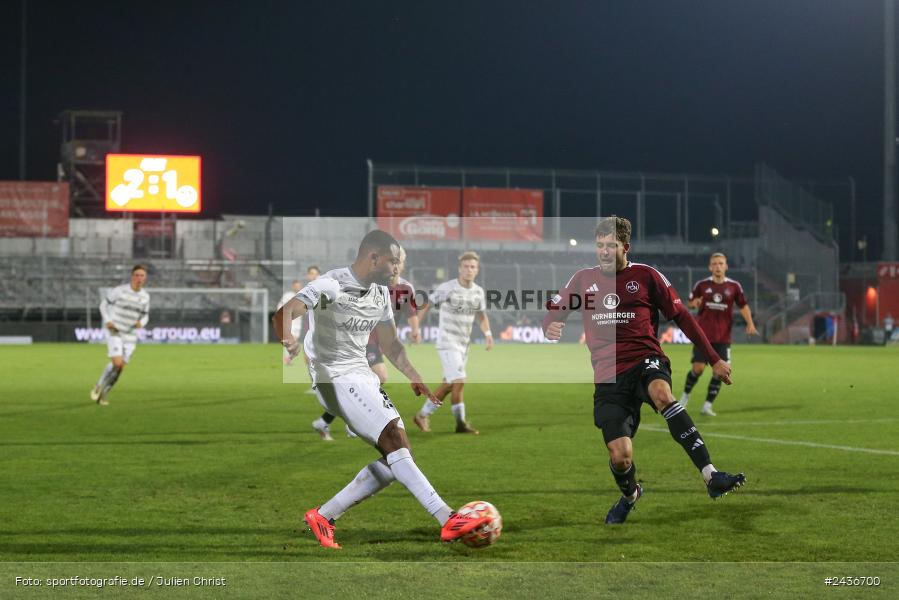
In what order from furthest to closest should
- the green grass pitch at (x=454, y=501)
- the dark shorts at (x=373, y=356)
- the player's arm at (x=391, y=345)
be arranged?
the dark shorts at (x=373, y=356)
the player's arm at (x=391, y=345)
the green grass pitch at (x=454, y=501)

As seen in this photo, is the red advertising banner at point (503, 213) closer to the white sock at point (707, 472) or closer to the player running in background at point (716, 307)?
the player running in background at point (716, 307)

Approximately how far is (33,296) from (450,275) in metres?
22.7

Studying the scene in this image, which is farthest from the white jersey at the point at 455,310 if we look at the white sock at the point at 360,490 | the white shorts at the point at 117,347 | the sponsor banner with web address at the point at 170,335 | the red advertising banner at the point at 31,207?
the red advertising banner at the point at 31,207

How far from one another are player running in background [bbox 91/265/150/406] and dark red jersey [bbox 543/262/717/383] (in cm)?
1275

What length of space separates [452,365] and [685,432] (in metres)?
7.32

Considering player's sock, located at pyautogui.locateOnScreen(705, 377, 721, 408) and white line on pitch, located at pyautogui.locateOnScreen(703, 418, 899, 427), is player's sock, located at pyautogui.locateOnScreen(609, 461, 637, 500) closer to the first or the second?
white line on pitch, located at pyautogui.locateOnScreen(703, 418, 899, 427)

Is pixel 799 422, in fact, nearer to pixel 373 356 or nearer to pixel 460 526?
pixel 373 356

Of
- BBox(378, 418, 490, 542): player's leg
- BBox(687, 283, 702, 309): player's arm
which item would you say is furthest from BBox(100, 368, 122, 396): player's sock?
BBox(378, 418, 490, 542): player's leg

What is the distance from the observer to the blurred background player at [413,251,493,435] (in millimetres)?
15203

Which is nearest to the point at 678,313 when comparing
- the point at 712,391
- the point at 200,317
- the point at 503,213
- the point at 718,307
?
the point at 712,391

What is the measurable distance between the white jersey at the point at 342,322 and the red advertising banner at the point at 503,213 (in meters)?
56.1

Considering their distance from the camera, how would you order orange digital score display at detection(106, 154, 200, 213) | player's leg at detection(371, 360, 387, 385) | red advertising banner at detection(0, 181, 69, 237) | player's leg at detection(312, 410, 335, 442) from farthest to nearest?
orange digital score display at detection(106, 154, 200, 213) < red advertising banner at detection(0, 181, 69, 237) < player's leg at detection(371, 360, 387, 385) < player's leg at detection(312, 410, 335, 442)

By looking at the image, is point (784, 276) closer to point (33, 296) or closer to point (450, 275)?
point (450, 275)

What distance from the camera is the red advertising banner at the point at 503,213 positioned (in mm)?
64250
